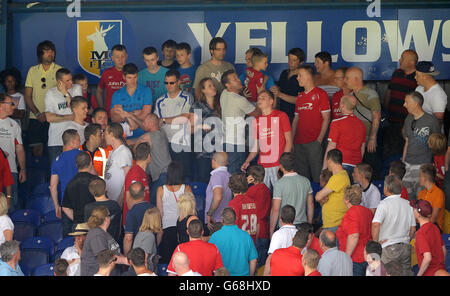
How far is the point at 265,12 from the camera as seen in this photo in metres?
11.7

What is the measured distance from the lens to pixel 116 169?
884cm

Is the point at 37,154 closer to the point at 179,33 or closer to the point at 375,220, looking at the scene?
the point at 179,33

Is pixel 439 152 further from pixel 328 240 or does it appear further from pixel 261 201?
pixel 328 240

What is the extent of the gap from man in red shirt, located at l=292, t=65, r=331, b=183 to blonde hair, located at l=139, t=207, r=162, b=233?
9.03 ft

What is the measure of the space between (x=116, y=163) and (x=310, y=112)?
8.22 feet

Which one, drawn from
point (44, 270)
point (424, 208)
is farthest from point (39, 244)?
point (424, 208)

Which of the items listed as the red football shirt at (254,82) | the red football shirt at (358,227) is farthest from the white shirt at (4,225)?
the red football shirt at (254,82)

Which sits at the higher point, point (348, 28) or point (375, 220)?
point (348, 28)

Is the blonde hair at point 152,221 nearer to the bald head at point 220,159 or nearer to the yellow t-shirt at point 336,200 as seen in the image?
the bald head at point 220,159

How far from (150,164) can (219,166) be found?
1.16 metres

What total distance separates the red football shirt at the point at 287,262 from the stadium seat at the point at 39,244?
106 inches

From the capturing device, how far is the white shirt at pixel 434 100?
965 cm
